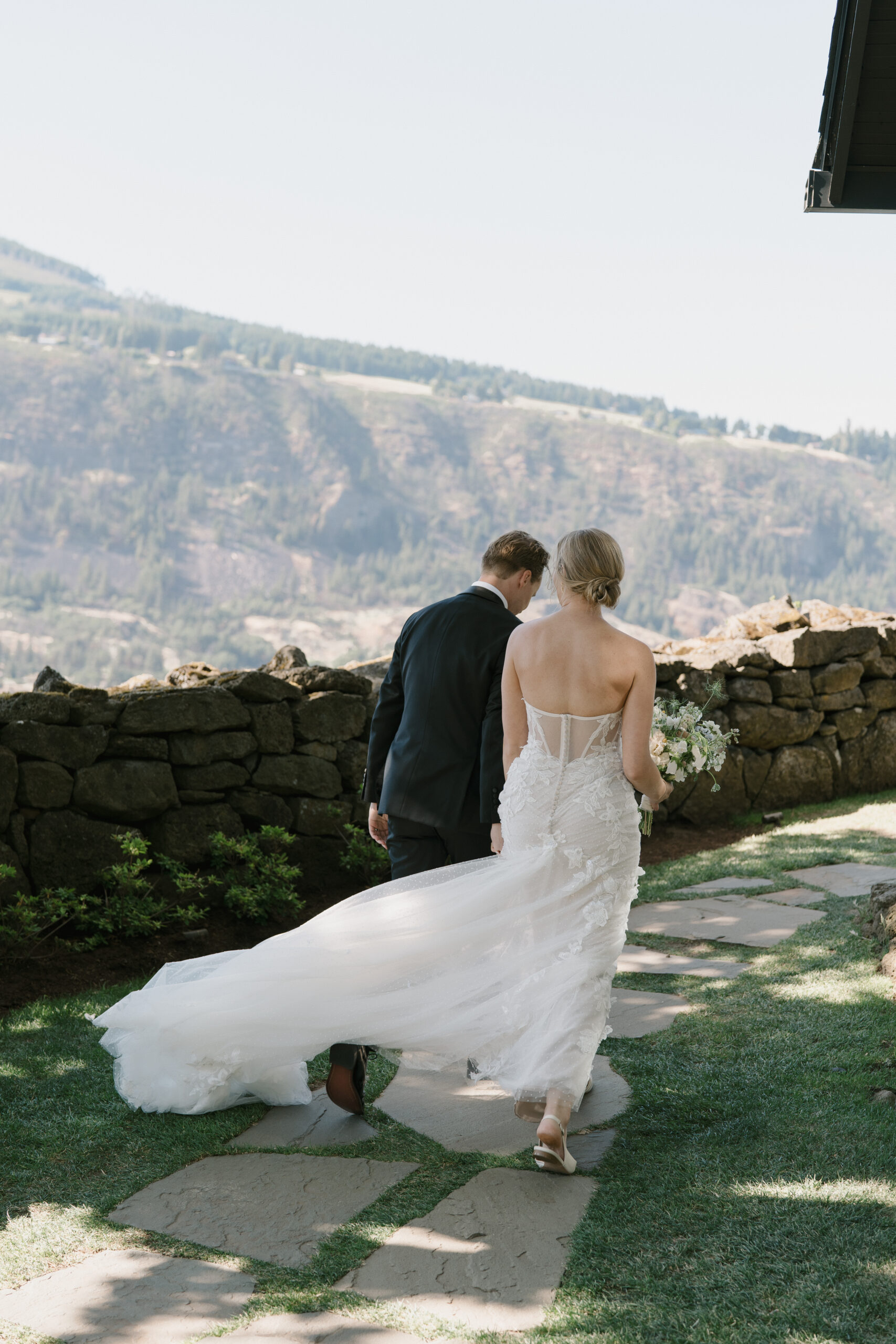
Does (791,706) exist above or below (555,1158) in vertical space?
above

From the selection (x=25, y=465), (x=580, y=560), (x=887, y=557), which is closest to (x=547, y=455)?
(x=887, y=557)

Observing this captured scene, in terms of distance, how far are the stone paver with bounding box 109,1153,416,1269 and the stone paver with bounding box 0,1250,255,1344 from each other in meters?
0.12

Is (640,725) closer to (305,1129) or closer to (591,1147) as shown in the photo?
(591,1147)

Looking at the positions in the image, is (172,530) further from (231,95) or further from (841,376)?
(841,376)

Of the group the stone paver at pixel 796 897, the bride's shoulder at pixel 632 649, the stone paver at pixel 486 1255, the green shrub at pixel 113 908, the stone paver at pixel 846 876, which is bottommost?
the green shrub at pixel 113 908

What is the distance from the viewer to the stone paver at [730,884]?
601cm

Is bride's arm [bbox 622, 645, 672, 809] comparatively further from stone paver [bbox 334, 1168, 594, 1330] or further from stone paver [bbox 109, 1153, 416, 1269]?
stone paver [bbox 109, 1153, 416, 1269]

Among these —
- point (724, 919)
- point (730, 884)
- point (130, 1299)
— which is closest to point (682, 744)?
point (724, 919)

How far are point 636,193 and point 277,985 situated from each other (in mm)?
110578

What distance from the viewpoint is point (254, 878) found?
554cm

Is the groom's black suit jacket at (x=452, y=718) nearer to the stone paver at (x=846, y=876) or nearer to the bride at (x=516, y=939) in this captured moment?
the bride at (x=516, y=939)

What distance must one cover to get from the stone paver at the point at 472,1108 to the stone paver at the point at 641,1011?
33 centimetres

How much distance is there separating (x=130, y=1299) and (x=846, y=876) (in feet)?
16.2

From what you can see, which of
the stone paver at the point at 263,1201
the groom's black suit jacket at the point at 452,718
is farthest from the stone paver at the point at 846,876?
the stone paver at the point at 263,1201
